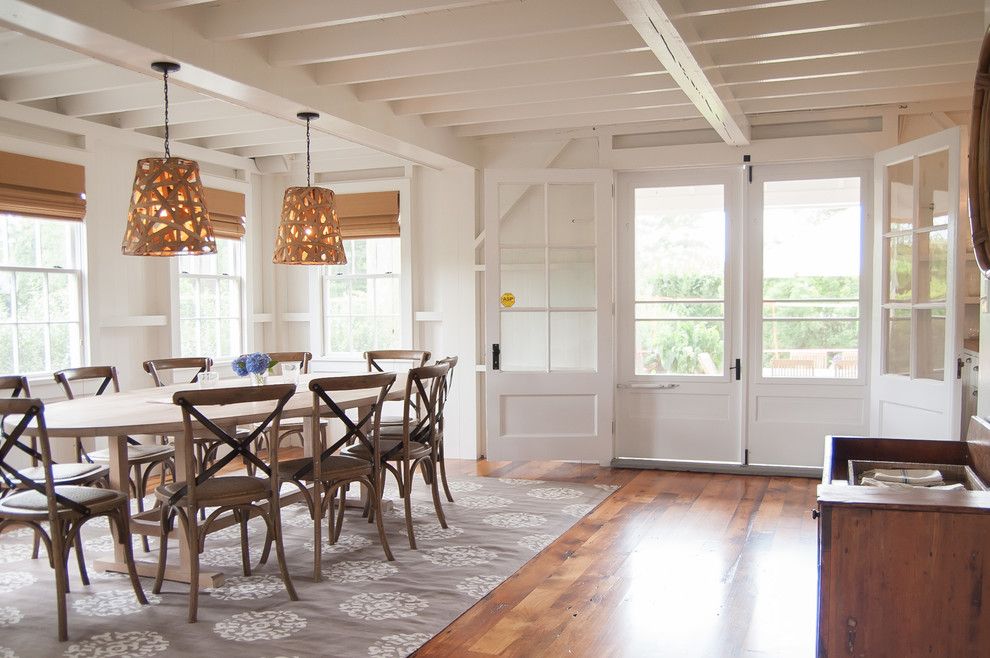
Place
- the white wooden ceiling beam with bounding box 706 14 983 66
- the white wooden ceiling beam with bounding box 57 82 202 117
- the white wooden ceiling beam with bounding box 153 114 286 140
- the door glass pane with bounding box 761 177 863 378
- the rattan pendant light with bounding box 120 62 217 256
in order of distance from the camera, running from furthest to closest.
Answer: the door glass pane with bounding box 761 177 863 378 → the white wooden ceiling beam with bounding box 153 114 286 140 → the white wooden ceiling beam with bounding box 57 82 202 117 → the white wooden ceiling beam with bounding box 706 14 983 66 → the rattan pendant light with bounding box 120 62 217 256

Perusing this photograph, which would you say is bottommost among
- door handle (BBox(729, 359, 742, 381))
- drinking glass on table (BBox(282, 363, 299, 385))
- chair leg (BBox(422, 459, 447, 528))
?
chair leg (BBox(422, 459, 447, 528))

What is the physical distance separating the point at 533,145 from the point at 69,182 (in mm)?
3232

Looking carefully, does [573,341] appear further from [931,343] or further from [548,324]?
[931,343]

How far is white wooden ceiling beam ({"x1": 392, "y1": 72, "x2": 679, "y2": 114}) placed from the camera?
473 cm

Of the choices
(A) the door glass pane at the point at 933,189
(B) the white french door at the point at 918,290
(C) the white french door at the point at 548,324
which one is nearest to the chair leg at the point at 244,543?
(C) the white french door at the point at 548,324

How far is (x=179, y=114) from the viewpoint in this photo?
5363mm

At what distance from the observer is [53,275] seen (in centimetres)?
527

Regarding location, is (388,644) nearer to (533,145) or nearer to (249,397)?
(249,397)

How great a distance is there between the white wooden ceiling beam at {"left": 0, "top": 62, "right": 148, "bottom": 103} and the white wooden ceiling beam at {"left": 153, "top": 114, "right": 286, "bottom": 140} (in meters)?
0.88

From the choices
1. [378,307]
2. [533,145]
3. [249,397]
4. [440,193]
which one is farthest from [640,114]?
[249,397]

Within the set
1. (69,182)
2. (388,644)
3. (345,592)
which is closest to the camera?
(388,644)

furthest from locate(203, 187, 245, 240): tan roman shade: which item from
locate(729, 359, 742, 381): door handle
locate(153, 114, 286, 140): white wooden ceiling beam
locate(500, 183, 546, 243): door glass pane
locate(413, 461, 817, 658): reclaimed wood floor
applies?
locate(729, 359, 742, 381): door handle

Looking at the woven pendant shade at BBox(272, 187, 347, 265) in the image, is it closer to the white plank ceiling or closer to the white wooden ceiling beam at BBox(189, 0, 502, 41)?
the white plank ceiling

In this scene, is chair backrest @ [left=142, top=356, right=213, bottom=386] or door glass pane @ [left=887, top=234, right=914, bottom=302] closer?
chair backrest @ [left=142, top=356, right=213, bottom=386]
